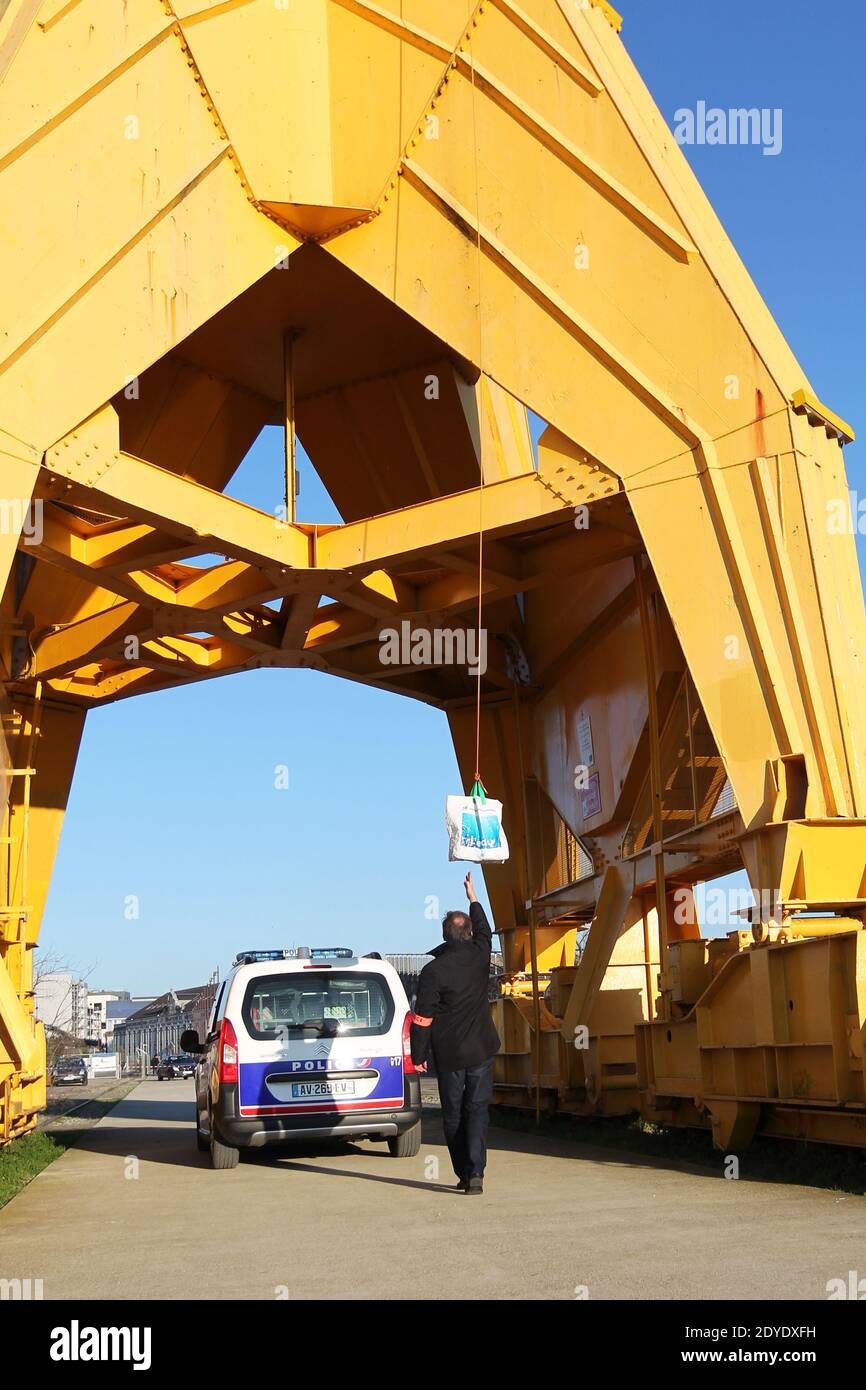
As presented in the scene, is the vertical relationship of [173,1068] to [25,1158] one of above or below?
below

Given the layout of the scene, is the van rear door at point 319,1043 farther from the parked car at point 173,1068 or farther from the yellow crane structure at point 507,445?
the parked car at point 173,1068

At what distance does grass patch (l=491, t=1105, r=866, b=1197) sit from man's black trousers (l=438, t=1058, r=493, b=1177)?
1.70 metres

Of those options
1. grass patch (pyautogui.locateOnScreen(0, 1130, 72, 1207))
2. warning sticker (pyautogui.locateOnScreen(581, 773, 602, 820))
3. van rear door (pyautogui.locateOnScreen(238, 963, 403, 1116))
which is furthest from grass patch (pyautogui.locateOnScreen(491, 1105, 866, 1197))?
grass patch (pyautogui.locateOnScreen(0, 1130, 72, 1207))

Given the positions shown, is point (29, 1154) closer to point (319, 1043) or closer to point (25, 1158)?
point (25, 1158)

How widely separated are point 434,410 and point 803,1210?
1248 cm

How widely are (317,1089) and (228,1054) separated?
2.38 feet

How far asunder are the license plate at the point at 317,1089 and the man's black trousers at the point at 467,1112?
90.0 inches

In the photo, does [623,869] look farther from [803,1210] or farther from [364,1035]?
[803,1210]

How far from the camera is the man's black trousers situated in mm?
8258

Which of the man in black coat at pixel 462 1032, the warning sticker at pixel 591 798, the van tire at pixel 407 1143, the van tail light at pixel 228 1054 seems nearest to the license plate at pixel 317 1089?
the van tail light at pixel 228 1054

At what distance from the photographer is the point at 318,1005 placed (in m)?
11.0

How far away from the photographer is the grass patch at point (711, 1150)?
→ 809cm

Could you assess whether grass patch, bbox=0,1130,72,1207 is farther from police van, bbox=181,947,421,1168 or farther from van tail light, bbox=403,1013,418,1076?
van tail light, bbox=403,1013,418,1076

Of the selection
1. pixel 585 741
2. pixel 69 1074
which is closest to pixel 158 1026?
pixel 69 1074
